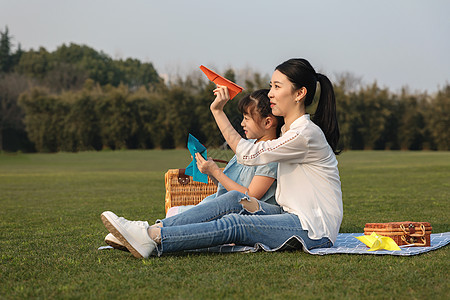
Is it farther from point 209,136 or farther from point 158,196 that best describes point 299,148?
point 209,136

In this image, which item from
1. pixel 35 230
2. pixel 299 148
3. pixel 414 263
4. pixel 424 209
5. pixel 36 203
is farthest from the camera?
pixel 36 203

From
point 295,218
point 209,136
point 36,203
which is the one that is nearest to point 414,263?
point 295,218

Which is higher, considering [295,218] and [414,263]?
[295,218]

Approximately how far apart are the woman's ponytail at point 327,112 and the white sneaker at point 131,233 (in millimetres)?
1291

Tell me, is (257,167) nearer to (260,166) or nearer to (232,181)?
(260,166)

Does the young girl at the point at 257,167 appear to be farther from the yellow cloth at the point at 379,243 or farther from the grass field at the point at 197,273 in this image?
the yellow cloth at the point at 379,243

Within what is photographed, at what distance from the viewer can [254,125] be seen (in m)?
3.69

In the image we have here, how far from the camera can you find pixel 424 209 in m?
6.48

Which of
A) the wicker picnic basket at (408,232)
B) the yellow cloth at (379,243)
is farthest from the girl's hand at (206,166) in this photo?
the wicker picnic basket at (408,232)

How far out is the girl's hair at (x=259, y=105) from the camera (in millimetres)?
3643

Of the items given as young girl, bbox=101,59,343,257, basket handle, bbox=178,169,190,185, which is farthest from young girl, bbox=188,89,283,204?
basket handle, bbox=178,169,190,185

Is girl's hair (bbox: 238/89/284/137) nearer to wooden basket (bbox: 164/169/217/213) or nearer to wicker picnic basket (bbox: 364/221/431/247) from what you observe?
wicker picnic basket (bbox: 364/221/431/247)

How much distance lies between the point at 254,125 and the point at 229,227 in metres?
0.85

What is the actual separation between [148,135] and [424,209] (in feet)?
86.9
